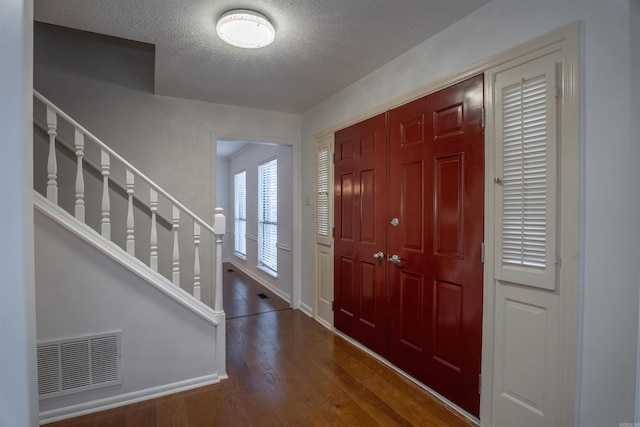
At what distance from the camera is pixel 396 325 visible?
253 centimetres

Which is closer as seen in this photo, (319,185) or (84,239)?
(84,239)

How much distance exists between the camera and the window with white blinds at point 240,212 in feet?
22.1

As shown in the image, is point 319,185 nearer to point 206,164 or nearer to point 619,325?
point 206,164

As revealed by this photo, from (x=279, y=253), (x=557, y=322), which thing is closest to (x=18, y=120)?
(x=557, y=322)

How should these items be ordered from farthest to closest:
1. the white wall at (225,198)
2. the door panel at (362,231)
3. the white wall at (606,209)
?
the white wall at (225,198), the door panel at (362,231), the white wall at (606,209)

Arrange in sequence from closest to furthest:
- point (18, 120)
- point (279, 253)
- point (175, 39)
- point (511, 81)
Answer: point (18, 120), point (511, 81), point (175, 39), point (279, 253)

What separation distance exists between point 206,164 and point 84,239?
1766 millimetres

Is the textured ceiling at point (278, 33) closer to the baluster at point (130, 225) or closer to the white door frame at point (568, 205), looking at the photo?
the white door frame at point (568, 205)

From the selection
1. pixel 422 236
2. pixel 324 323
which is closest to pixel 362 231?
pixel 422 236

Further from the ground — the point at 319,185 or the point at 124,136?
the point at 124,136

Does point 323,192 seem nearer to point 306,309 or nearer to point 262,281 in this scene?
point 306,309

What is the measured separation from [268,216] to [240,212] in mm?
1884

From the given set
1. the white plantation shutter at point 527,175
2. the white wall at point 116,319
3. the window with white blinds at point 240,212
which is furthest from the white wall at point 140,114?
the window with white blinds at point 240,212

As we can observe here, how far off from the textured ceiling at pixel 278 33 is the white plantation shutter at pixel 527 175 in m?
0.63
